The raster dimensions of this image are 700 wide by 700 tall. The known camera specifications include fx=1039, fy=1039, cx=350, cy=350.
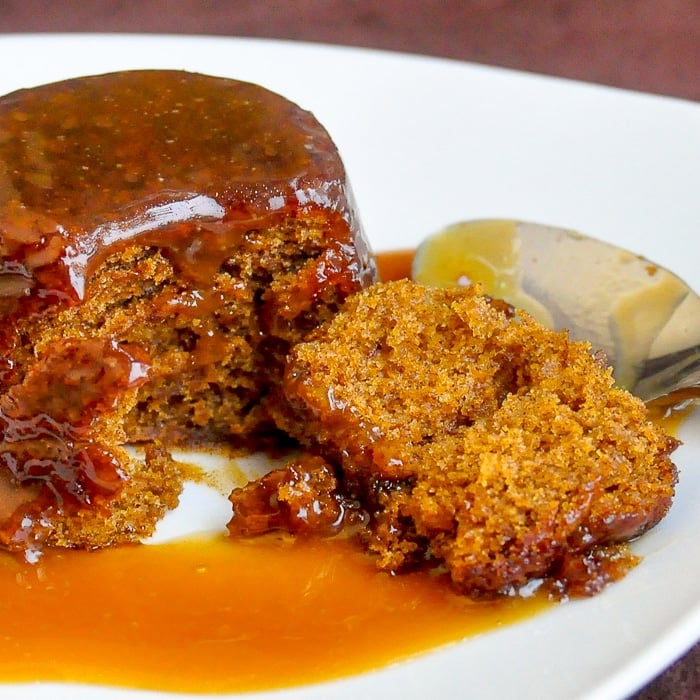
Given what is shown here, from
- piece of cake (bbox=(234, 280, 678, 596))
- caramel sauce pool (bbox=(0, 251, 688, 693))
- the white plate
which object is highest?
the white plate

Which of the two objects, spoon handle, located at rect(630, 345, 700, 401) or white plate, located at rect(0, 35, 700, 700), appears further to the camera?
white plate, located at rect(0, 35, 700, 700)

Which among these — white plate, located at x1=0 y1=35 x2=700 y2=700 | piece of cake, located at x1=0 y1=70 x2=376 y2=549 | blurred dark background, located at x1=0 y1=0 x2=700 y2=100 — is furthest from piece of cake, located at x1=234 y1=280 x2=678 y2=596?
blurred dark background, located at x1=0 y1=0 x2=700 y2=100

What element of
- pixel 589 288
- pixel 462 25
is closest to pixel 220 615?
pixel 589 288

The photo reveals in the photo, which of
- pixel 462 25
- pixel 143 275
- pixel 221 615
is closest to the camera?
pixel 221 615

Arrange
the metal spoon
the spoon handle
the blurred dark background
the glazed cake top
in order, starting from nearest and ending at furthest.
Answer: the glazed cake top < the spoon handle < the metal spoon < the blurred dark background

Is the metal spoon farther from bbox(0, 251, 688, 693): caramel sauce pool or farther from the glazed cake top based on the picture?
bbox(0, 251, 688, 693): caramel sauce pool

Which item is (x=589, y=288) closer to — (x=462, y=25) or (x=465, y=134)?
(x=465, y=134)
